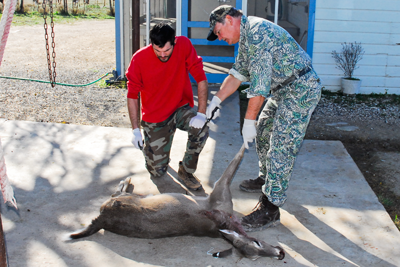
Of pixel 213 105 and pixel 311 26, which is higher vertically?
pixel 311 26

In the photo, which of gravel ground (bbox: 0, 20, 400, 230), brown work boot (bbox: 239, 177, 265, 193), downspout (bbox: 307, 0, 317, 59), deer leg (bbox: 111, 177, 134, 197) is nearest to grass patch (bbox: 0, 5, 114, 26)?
gravel ground (bbox: 0, 20, 400, 230)

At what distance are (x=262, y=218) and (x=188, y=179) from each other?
96cm

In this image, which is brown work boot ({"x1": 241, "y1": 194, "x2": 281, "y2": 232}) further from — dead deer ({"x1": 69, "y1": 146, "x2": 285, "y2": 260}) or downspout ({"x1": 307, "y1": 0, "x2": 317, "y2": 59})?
downspout ({"x1": 307, "y1": 0, "x2": 317, "y2": 59})

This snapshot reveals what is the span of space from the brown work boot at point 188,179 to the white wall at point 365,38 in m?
4.85

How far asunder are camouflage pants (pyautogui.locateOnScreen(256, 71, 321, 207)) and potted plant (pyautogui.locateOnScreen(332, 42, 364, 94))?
186 inches

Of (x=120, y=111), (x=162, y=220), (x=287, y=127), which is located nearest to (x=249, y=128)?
(x=287, y=127)

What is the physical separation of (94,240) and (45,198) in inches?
35.2

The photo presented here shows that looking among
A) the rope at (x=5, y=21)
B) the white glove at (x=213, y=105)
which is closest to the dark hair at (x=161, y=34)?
the white glove at (x=213, y=105)

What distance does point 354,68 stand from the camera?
7844mm

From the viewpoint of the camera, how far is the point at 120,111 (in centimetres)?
659

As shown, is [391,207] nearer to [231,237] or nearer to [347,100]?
[231,237]

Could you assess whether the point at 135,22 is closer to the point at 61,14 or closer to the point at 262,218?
the point at 262,218

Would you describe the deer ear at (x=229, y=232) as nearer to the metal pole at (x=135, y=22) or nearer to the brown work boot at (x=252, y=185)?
the brown work boot at (x=252, y=185)

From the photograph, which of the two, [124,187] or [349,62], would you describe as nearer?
[124,187]
